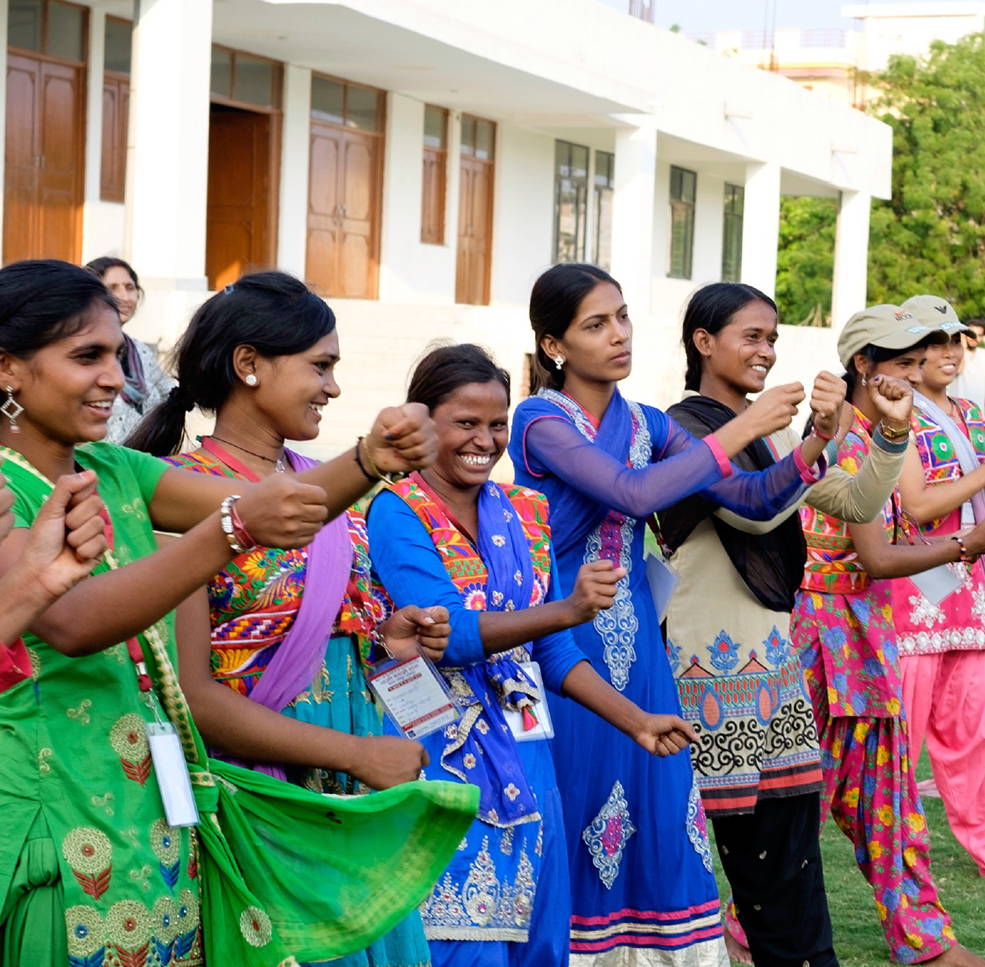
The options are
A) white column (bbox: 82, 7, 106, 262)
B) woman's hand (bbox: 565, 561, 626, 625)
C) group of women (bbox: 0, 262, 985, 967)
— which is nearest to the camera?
group of women (bbox: 0, 262, 985, 967)

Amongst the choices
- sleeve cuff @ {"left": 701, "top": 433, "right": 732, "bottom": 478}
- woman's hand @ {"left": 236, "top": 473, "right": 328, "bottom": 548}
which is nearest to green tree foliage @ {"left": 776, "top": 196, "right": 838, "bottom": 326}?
sleeve cuff @ {"left": 701, "top": 433, "right": 732, "bottom": 478}

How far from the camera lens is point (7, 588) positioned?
230cm

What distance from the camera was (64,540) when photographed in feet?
7.61

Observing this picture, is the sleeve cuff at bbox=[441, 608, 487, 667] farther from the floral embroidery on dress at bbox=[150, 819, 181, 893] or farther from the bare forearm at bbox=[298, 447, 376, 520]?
the floral embroidery on dress at bbox=[150, 819, 181, 893]

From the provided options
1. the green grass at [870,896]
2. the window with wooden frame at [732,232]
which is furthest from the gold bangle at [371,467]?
the window with wooden frame at [732,232]

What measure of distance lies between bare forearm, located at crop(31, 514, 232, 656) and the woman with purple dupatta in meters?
0.43

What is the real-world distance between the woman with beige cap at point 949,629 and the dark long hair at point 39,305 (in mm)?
3648

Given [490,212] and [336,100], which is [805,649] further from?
[490,212]

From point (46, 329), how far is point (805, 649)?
321 centimetres

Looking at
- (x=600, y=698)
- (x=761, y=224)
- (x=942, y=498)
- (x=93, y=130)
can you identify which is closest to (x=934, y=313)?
(x=942, y=498)

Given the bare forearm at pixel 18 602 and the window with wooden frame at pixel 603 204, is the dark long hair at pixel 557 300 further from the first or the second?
the window with wooden frame at pixel 603 204

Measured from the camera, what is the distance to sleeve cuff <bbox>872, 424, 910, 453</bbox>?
4.84 m

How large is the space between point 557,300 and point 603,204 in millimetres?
24235

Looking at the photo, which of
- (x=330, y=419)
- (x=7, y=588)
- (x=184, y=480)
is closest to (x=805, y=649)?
(x=184, y=480)
